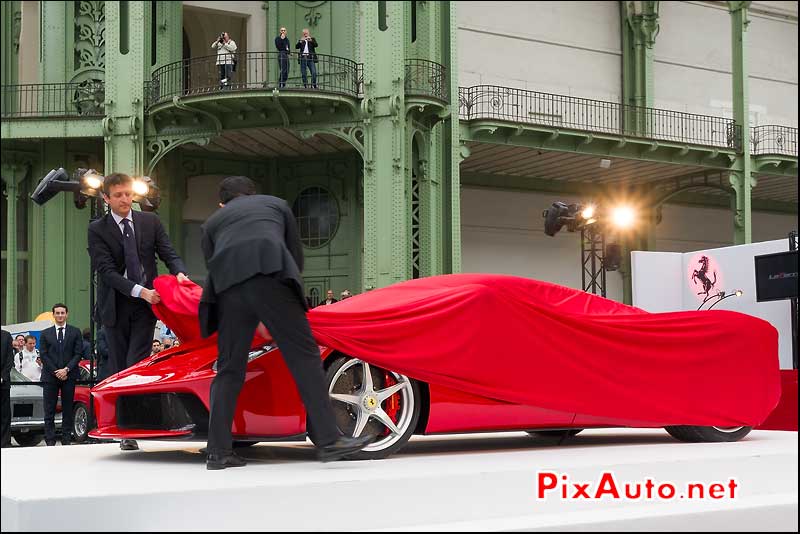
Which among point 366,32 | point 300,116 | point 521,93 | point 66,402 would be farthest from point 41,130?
point 521,93

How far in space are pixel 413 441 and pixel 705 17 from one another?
2703cm

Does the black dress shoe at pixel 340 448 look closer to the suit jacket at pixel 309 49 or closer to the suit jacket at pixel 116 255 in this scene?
the suit jacket at pixel 116 255

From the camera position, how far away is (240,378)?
502cm

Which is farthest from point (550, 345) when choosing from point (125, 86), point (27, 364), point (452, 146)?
point (125, 86)

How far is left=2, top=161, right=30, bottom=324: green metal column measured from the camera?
2256cm

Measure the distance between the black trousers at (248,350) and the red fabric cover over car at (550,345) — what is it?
16.6 inches

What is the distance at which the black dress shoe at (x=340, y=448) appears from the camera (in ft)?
16.6

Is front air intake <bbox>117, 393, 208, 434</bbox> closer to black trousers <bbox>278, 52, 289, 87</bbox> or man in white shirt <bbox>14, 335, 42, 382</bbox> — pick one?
man in white shirt <bbox>14, 335, 42, 382</bbox>

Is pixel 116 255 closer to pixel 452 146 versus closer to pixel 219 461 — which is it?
pixel 219 461

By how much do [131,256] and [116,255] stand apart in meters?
0.09

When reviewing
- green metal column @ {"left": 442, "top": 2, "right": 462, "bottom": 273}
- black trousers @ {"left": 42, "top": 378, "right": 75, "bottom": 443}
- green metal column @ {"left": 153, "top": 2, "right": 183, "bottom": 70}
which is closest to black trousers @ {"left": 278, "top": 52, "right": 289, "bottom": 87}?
green metal column @ {"left": 153, "top": 2, "right": 183, "bottom": 70}

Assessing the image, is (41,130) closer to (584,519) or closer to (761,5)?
(584,519)

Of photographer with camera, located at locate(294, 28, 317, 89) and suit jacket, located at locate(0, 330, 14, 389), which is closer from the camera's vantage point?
suit jacket, located at locate(0, 330, 14, 389)
